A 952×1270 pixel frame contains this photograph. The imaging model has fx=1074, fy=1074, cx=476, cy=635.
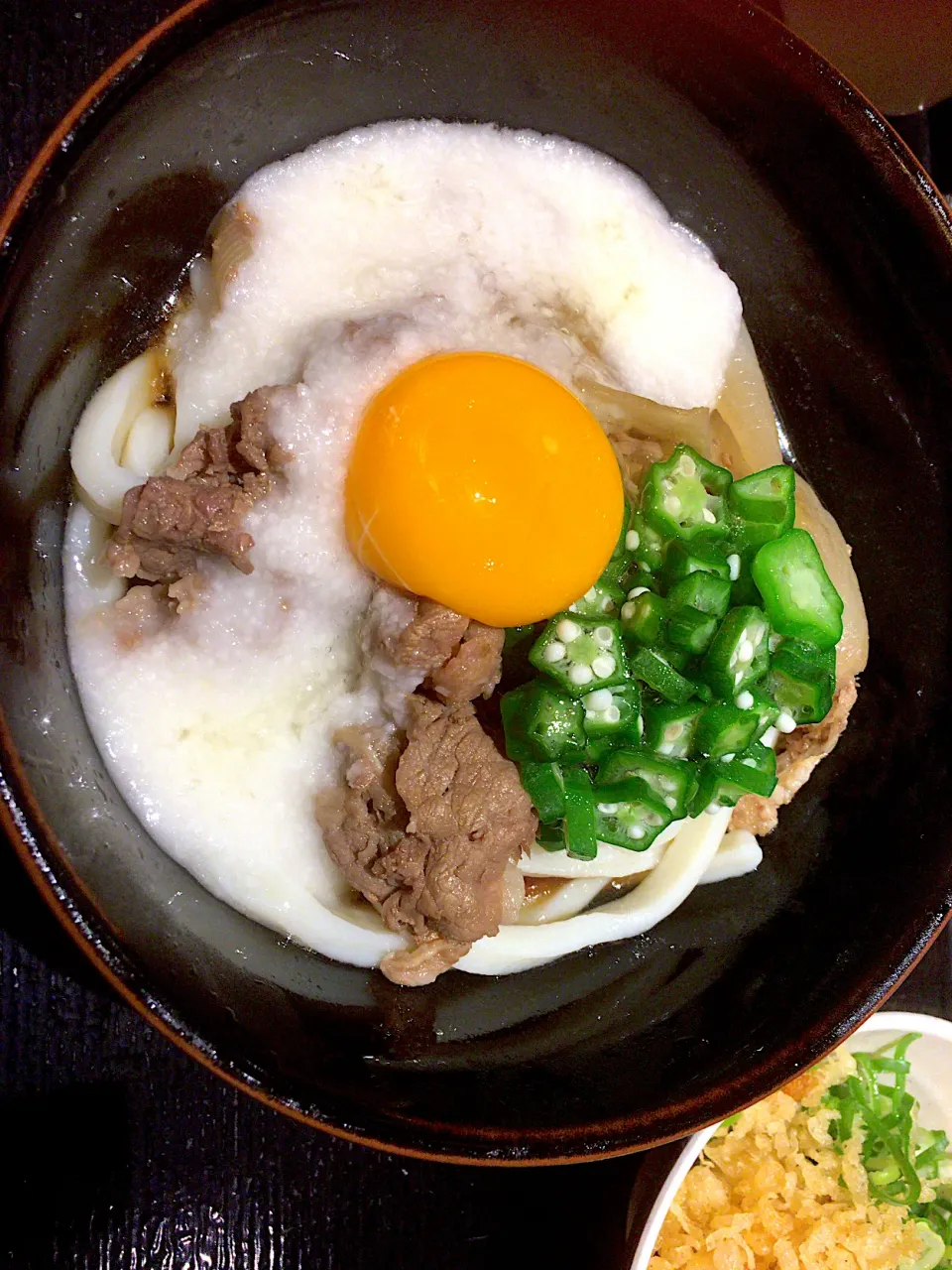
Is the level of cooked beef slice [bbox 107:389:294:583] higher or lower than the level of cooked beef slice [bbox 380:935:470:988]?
higher

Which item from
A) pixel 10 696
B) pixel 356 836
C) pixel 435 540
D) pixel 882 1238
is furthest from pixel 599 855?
pixel 882 1238

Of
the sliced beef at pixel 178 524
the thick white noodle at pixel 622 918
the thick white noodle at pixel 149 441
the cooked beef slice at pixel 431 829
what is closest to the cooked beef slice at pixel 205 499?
the sliced beef at pixel 178 524

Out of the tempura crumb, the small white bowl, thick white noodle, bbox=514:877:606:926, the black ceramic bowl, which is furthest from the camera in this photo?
the tempura crumb

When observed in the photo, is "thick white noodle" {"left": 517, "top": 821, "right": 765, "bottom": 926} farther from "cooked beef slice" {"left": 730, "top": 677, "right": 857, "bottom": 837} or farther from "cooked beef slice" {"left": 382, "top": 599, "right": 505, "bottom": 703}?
"cooked beef slice" {"left": 382, "top": 599, "right": 505, "bottom": 703}

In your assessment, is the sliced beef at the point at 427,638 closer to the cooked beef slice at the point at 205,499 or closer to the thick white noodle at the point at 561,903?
the cooked beef slice at the point at 205,499

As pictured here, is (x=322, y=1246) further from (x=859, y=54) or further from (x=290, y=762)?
(x=859, y=54)

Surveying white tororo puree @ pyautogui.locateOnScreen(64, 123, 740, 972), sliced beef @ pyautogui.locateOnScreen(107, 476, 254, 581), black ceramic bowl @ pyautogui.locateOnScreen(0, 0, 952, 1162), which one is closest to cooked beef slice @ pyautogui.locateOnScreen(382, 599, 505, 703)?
white tororo puree @ pyautogui.locateOnScreen(64, 123, 740, 972)

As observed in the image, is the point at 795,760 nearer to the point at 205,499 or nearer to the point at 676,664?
the point at 676,664
